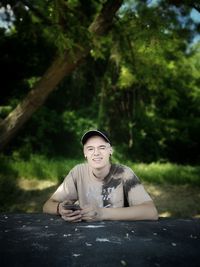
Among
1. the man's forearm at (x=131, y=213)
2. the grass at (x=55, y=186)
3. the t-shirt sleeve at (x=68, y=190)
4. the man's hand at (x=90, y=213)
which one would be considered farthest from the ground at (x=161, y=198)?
the man's hand at (x=90, y=213)

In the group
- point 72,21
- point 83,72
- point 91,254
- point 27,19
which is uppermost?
point 83,72

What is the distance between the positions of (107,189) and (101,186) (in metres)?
0.05

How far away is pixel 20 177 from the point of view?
382 inches

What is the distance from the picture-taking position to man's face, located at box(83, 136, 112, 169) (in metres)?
3.12

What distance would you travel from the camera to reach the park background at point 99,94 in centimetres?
706

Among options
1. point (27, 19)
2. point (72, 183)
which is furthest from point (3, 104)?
point (72, 183)

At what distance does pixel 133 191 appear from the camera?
310 cm

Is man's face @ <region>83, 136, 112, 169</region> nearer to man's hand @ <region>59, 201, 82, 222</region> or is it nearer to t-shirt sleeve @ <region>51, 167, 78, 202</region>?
t-shirt sleeve @ <region>51, 167, 78, 202</region>

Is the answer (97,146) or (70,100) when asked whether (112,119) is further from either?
(97,146)

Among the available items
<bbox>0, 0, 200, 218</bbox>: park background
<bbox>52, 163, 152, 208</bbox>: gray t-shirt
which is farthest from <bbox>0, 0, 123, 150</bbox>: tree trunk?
<bbox>52, 163, 152, 208</bbox>: gray t-shirt

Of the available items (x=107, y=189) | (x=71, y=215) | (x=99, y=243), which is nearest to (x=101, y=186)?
(x=107, y=189)

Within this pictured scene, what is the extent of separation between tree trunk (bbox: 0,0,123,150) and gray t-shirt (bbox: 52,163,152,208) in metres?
3.61

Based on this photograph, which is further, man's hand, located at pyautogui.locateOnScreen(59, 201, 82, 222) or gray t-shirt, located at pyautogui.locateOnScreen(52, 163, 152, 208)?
gray t-shirt, located at pyautogui.locateOnScreen(52, 163, 152, 208)

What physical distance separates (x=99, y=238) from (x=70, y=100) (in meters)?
12.8
